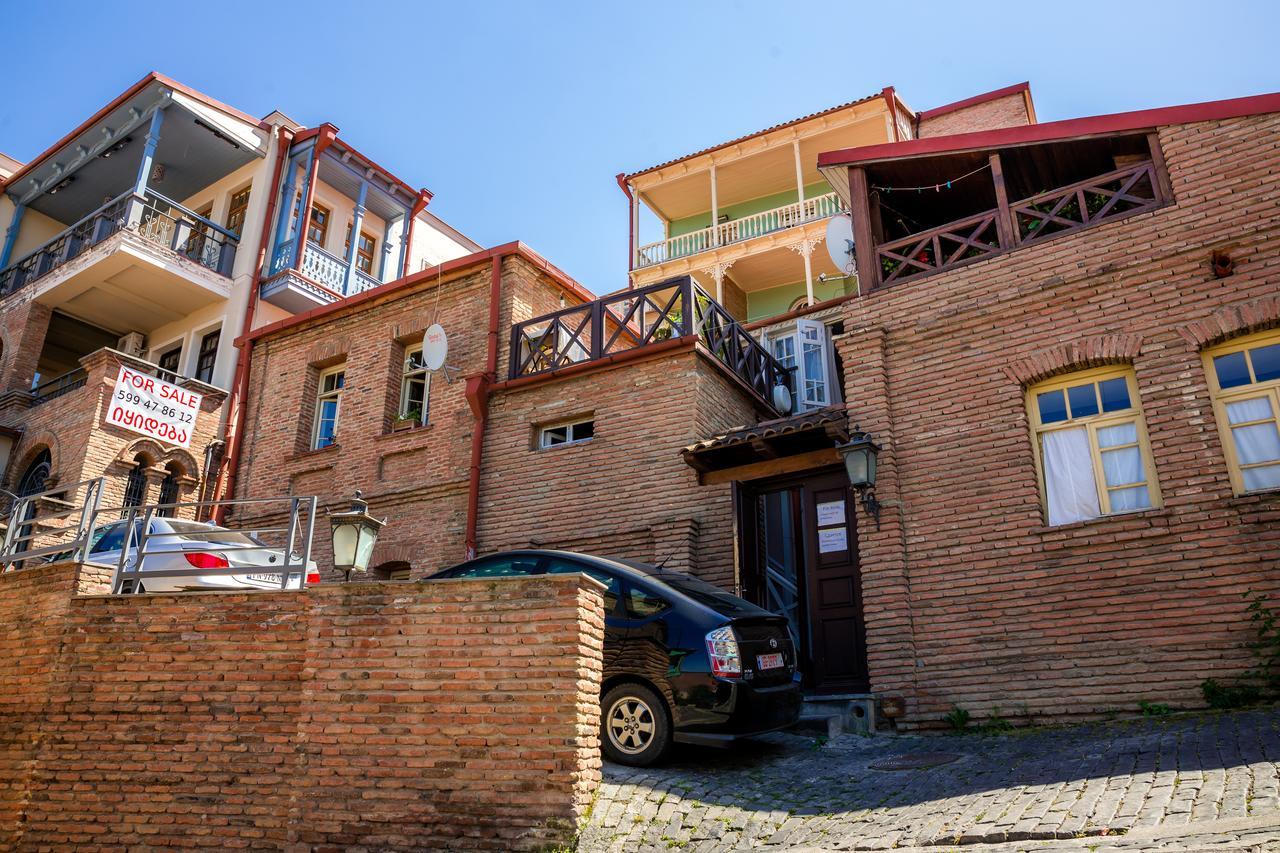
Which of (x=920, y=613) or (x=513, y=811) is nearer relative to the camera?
(x=513, y=811)

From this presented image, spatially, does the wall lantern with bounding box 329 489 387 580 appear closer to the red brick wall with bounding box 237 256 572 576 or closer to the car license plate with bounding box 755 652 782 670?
the car license plate with bounding box 755 652 782 670

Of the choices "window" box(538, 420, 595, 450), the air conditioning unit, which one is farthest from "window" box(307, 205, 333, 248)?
"window" box(538, 420, 595, 450)

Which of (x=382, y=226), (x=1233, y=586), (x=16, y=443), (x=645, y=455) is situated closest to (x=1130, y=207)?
(x=1233, y=586)

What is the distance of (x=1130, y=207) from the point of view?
9.86m

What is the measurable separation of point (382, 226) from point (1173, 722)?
62.9ft

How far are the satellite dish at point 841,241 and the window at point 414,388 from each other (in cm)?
684

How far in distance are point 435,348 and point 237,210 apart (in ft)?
29.6

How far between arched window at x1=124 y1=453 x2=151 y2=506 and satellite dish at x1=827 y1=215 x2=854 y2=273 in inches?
481

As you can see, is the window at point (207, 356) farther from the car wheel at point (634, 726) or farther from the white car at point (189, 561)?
the car wheel at point (634, 726)

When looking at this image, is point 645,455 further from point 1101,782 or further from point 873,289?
point 1101,782

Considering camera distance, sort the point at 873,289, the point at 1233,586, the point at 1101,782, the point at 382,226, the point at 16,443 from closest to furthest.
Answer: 1. the point at 1101,782
2. the point at 1233,586
3. the point at 873,289
4. the point at 16,443
5. the point at 382,226

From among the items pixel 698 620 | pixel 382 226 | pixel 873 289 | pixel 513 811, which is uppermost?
pixel 382 226

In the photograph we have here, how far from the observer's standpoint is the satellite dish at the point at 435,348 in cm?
1414

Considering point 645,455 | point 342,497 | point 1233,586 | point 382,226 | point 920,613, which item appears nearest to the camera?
point 1233,586
